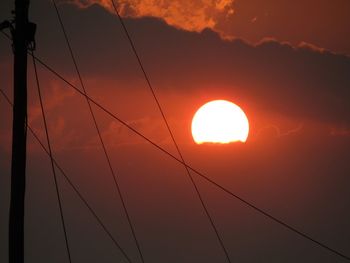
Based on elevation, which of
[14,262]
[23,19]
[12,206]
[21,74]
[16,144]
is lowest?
[14,262]

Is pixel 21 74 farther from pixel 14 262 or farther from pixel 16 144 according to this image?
pixel 14 262

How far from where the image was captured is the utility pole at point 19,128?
455 inches

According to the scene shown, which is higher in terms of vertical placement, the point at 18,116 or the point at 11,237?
the point at 18,116

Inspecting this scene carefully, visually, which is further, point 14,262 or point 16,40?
point 16,40

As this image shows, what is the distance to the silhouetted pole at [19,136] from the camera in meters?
11.6

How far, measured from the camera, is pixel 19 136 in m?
11.8

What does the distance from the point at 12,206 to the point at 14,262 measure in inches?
40.8

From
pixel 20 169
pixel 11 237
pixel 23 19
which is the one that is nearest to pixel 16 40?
pixel 23 19

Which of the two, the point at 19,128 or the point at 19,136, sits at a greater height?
the point at 19,128

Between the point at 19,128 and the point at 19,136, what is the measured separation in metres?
0.17

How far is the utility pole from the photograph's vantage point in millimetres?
11562

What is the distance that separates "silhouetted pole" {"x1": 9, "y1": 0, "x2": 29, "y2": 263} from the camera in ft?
37.9

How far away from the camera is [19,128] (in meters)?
11.9

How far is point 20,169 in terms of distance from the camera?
1167 cm
